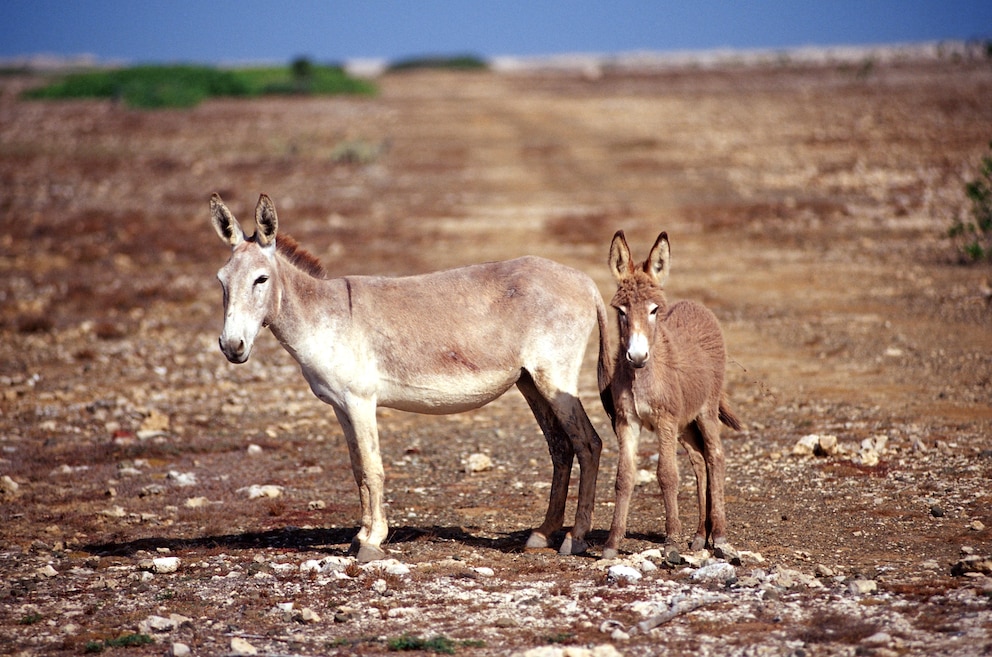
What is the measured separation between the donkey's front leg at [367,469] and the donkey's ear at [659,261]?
2355 mm

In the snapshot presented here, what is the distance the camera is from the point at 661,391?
7.58m

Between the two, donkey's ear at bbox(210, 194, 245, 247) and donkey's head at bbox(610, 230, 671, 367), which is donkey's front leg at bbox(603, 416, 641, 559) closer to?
donkey's head at bbox(610, 230, 671, 367)

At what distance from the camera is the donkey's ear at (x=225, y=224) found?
7836 mm

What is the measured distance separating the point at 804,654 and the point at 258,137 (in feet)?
141

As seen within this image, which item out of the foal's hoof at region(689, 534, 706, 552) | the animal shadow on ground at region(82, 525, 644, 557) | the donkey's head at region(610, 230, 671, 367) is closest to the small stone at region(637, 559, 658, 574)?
the foal's hoof at region(689, 534, 706, 552)

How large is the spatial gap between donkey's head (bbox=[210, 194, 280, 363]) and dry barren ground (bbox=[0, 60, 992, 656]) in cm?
179

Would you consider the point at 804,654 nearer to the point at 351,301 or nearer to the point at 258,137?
the point at 351,301

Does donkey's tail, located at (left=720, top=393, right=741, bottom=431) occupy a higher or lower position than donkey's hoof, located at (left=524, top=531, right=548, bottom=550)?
higher

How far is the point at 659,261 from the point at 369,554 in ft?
10.2

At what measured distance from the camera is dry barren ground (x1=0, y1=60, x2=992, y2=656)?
666 cm

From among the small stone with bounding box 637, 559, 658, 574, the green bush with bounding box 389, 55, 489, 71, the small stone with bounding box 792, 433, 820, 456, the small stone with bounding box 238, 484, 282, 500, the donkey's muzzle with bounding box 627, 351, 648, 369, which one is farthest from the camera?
the green bush with bounding box 389, 55, 489, 71

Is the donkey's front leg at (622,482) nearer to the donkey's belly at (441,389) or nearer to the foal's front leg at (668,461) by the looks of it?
the foal's front leg at (668,461)

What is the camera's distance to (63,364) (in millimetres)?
15047

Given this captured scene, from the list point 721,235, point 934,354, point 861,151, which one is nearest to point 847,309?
point 934,354
